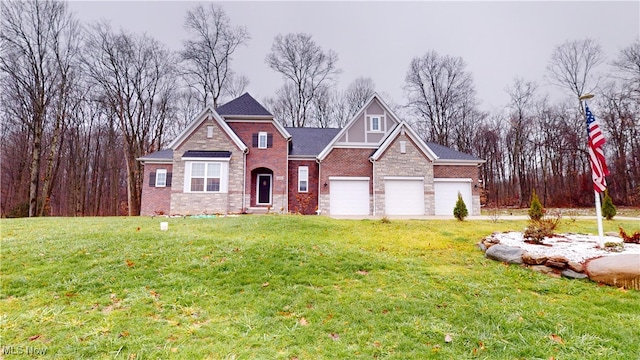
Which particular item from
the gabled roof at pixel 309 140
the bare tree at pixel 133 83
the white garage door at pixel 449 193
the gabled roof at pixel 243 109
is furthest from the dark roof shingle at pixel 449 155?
the bare tree at pixel 133 83

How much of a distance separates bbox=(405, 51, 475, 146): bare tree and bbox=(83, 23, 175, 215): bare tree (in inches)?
945

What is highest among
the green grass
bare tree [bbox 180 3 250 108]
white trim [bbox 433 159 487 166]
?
bare tree [bbox 180 3 250 108]

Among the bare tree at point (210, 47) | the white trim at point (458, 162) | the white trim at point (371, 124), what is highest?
the bare tree at point (210, 47)

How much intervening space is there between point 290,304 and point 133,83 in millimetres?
26831

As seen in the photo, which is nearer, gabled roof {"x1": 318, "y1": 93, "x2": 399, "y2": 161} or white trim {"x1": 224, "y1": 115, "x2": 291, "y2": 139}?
gabled roof {"x1": 318, "y1": 93, "x2": 399, "y2": 161}

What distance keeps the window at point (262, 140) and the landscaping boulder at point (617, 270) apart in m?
16.0

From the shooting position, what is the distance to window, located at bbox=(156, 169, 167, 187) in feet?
61.6

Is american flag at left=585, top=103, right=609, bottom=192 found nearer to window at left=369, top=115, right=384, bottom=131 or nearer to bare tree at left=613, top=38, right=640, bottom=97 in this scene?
window at left=369, top=115, right=384, bottom=131

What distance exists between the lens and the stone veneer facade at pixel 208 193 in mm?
16484

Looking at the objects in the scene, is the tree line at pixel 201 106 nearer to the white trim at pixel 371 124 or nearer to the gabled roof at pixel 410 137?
the white trim at pixel 371 124

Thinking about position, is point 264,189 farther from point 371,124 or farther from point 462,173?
point 462,173

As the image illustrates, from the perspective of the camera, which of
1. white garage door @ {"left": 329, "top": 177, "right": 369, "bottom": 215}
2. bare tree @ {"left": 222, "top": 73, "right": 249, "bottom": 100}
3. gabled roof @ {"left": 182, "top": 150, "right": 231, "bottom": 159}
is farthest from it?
bare tree @ {"left": 222, "top": 73, "right": 249, "bottom": 100}

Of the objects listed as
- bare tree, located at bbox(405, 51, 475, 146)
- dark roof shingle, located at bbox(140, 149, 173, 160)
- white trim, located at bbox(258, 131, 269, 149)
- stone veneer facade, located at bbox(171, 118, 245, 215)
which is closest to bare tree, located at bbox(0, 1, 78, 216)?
dark roof shingle, located at bbox(140, 149, 173, 160)

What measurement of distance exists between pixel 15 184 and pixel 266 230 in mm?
26816
